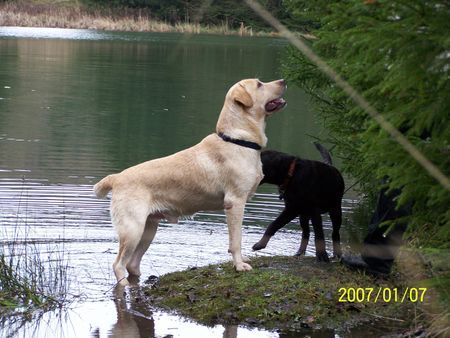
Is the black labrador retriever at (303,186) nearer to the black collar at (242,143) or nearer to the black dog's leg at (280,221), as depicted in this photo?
the black dog's leg at (280,221)

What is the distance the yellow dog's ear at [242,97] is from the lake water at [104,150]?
1863 millimetres

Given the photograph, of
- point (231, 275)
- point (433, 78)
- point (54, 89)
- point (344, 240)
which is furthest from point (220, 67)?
point (433, 78)

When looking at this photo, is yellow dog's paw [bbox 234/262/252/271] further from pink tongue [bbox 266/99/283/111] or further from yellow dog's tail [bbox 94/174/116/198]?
pink tongue [bbox 266/99/283/111]

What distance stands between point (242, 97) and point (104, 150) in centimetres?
893

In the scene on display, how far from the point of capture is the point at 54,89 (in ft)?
90.2

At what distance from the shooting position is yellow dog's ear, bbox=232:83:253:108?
8320 mm

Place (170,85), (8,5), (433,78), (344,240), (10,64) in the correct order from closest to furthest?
1. (433,78)
2. (344,240)
3. (170,85)
4. (10,64)
5. (8,5)

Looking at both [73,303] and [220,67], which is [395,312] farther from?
[220,67]

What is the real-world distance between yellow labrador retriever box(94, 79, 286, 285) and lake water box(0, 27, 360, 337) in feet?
2.31

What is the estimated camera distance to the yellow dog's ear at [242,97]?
8320 mm

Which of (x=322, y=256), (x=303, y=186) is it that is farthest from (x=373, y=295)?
(x=303, y=186)

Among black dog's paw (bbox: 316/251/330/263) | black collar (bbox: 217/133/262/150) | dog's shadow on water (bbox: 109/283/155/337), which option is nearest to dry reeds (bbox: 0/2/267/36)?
black dog's paw (bbox: 316/251/330/263)

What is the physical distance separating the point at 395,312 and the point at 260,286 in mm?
1086

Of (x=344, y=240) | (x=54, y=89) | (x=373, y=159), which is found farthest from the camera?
(x=54, y=89)
